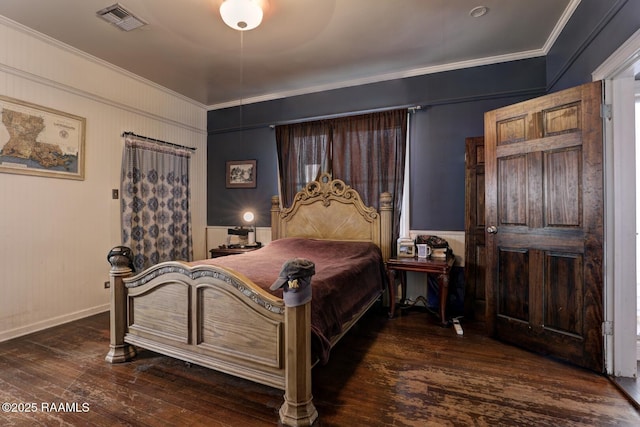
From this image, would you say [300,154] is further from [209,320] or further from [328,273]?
[209,320]

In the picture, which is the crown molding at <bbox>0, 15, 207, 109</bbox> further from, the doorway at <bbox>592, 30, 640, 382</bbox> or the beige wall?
the doorway at <bbox>592, 30, 640, 382</bbox>

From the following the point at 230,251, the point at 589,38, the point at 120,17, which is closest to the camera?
the point at 589,38

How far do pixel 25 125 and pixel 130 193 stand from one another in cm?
113

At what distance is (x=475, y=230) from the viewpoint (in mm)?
3248

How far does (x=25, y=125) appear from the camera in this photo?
9.41 feet

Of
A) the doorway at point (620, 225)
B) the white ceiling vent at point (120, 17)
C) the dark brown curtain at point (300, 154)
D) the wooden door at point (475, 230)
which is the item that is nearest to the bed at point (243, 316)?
the wooden door at point (475, 230)

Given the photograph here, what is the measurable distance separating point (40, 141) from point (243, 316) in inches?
113

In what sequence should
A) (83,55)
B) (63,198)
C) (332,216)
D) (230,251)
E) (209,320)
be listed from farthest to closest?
1. (230,251)
2. (332,216)
3. (83,55)
4. (63,198)
5. (209,320)

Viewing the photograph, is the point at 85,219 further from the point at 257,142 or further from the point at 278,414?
the point at 278,414

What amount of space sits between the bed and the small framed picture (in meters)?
1.84

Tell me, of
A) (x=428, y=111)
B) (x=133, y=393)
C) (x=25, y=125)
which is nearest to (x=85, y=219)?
(x=25, y=125)

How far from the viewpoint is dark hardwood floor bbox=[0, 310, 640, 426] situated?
167 centimetres

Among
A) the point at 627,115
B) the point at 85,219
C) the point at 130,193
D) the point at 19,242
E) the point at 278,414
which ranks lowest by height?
the point at 278,414

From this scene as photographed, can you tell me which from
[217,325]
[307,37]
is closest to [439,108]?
[307,37]
